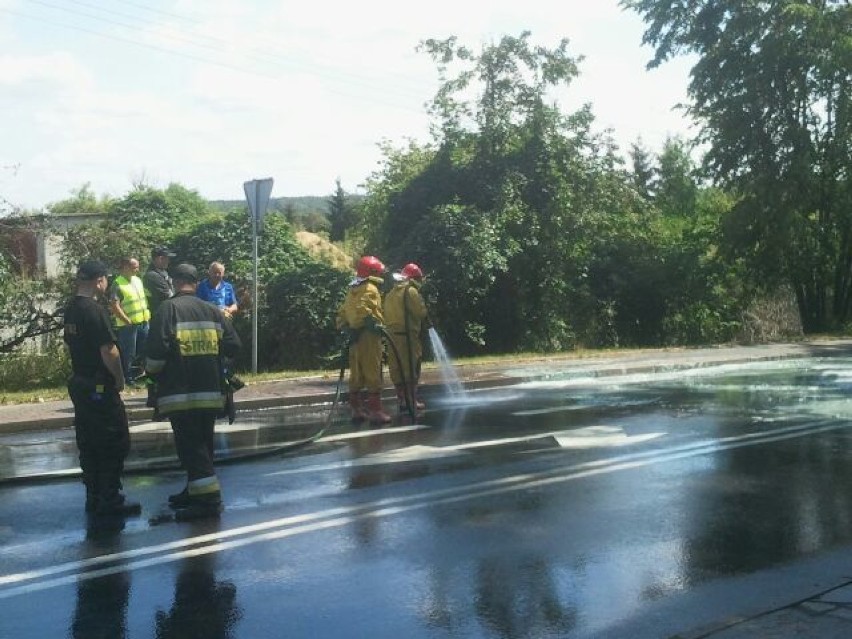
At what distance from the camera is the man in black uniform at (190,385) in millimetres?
7035

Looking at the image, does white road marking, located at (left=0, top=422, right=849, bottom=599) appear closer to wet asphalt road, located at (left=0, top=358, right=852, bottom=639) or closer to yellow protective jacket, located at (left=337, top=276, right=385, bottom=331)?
wet asphalt road, located at (left=0, top=358, right=852, bottom=639)

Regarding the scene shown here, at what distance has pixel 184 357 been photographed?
7.09m

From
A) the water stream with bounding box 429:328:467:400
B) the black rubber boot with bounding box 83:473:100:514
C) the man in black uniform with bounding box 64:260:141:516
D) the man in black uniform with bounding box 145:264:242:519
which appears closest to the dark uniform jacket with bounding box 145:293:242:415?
the man in black uniform with bounding box 145:264:242:519

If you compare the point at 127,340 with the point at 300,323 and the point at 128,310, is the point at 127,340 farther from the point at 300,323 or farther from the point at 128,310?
the point at 300,323

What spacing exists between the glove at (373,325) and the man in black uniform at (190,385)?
4.07 meters

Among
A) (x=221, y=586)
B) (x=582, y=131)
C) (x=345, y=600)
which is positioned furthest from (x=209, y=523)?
(x=582, y=131)

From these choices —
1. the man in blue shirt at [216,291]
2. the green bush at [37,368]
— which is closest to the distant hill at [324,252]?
the green bush at [37,368]

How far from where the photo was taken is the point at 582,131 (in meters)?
25.0

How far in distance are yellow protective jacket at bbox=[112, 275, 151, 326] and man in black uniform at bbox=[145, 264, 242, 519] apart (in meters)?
6.82

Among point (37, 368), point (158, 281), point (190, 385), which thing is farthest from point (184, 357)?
point (37, 368)

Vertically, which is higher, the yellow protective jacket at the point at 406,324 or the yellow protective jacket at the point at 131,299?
the yellow protective jacket at the point at 131,299

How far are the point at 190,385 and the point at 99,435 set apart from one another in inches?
30.2

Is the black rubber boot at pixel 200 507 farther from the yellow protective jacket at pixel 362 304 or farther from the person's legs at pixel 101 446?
the yellow protective jacket at pixel 362 304

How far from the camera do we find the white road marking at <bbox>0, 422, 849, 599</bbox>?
18.6ft
